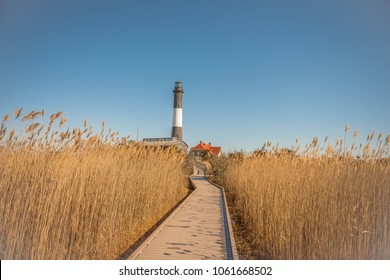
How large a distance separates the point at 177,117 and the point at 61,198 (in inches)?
1053

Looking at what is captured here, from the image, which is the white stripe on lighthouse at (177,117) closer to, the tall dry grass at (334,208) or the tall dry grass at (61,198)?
the tall dry grass at (61,198)

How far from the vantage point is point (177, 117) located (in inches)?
1148

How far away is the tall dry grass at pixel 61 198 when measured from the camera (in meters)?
2.36

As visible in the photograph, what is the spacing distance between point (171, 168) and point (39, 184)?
5.15 meters

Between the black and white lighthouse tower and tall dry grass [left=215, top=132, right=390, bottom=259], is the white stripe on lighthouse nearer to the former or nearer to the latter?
the black and white lighthouse tower

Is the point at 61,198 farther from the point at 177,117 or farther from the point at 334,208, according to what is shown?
the point at 177,117

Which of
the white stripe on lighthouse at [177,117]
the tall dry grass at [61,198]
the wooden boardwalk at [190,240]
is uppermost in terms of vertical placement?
the white stripe on lighthouse at [177,117]

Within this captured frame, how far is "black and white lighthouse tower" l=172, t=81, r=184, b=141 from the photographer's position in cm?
2803

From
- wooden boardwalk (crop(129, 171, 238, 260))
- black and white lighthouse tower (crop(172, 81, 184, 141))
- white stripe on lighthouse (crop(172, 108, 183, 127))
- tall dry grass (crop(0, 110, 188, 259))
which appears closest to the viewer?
tall dry grass (crop(0, 110, 188, 259))

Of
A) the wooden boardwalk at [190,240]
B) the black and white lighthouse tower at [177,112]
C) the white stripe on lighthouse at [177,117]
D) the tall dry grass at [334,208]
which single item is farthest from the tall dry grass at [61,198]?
the white stripe on lighthouse at [177,117]

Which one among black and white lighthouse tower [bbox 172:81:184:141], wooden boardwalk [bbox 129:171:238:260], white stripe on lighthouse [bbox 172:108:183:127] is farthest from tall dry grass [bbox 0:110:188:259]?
white stripe on lighthouse [bbox 172:108:183:127]

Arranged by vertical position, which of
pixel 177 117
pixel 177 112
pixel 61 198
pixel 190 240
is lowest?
pixel 190 240

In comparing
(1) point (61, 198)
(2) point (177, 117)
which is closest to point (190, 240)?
(1) point (61, 198)
